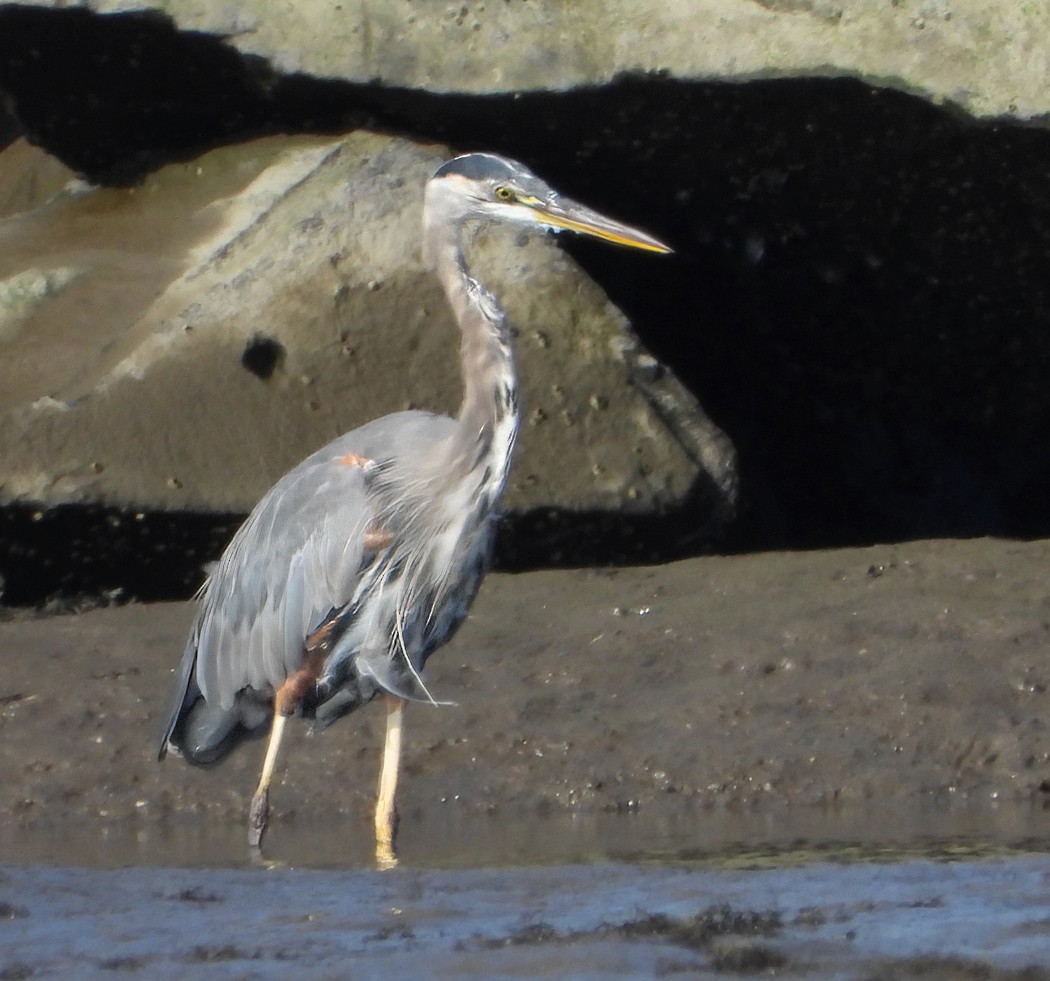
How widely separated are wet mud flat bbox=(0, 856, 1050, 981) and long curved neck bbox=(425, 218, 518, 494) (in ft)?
4.06

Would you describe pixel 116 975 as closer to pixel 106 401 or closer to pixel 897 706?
pixel 897 706

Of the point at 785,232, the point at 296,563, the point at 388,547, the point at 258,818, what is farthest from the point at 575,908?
the point at 785,232

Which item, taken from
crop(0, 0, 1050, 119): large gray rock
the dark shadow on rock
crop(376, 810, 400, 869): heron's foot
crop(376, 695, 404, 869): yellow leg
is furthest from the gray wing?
crop(0, 0, 1050, 119): large gray rock

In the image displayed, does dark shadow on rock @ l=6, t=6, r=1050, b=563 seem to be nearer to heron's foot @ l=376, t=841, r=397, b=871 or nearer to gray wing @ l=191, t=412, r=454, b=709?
gray wing @ l=191, t=412, r=454, b=709

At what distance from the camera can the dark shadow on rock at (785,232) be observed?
693 cm

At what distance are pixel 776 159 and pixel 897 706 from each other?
261cm

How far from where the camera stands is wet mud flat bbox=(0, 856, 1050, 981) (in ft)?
10.1

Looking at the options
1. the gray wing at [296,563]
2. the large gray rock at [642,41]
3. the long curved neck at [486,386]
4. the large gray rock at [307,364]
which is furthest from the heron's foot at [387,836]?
the large gray rock at [642,41]

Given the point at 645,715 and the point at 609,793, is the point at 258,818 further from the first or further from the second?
the point at 645,715

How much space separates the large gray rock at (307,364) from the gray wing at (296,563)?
1.48 metres

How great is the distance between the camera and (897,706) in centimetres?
533

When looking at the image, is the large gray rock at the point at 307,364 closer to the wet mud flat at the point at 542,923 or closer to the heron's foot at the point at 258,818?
the heron's foot at the point at 258,818

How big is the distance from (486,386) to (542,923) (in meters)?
1.74

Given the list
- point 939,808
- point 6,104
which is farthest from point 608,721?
point 6,104
